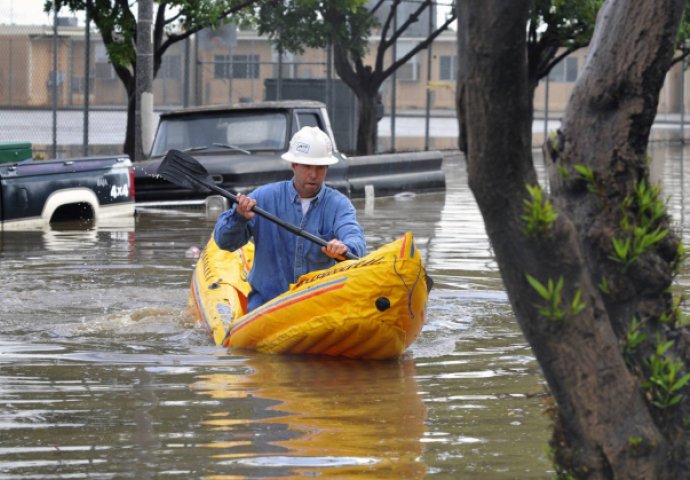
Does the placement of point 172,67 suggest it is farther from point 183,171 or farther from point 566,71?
point 183,171

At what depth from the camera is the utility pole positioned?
18.9 metres

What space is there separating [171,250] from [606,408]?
10.7 m

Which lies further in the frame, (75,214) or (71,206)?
(75,214)

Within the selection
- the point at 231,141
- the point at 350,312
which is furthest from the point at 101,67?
the point at 350,312

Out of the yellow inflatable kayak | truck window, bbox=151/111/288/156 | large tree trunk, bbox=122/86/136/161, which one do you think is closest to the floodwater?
the yellow inflatable kayak

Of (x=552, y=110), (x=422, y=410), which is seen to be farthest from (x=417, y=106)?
(x=422, y=410)

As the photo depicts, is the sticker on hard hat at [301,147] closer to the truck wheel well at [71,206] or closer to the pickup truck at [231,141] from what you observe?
the truck wheel well at [71,206]

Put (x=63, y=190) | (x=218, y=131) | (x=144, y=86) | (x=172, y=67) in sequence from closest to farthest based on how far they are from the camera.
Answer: (x=63, y=190)
(x=218, y=131)
(x=144, y=86)
(x=172, y=67)

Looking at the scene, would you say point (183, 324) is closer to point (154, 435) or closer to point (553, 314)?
point (154, 435)

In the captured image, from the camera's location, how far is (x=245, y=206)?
8953mm

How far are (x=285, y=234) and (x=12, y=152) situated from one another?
8.11m

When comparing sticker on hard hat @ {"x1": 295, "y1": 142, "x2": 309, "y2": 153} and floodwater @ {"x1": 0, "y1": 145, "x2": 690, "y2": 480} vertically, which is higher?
sticker on hard hat @ {"x1": 295, "y1": 142, "x2": 309, "y2": 153}

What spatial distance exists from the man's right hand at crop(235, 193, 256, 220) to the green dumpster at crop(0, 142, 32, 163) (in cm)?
812

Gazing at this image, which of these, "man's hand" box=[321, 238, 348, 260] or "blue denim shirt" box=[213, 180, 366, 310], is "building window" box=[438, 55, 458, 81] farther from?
"man's hand" box=[321, 238, 348, 260]
